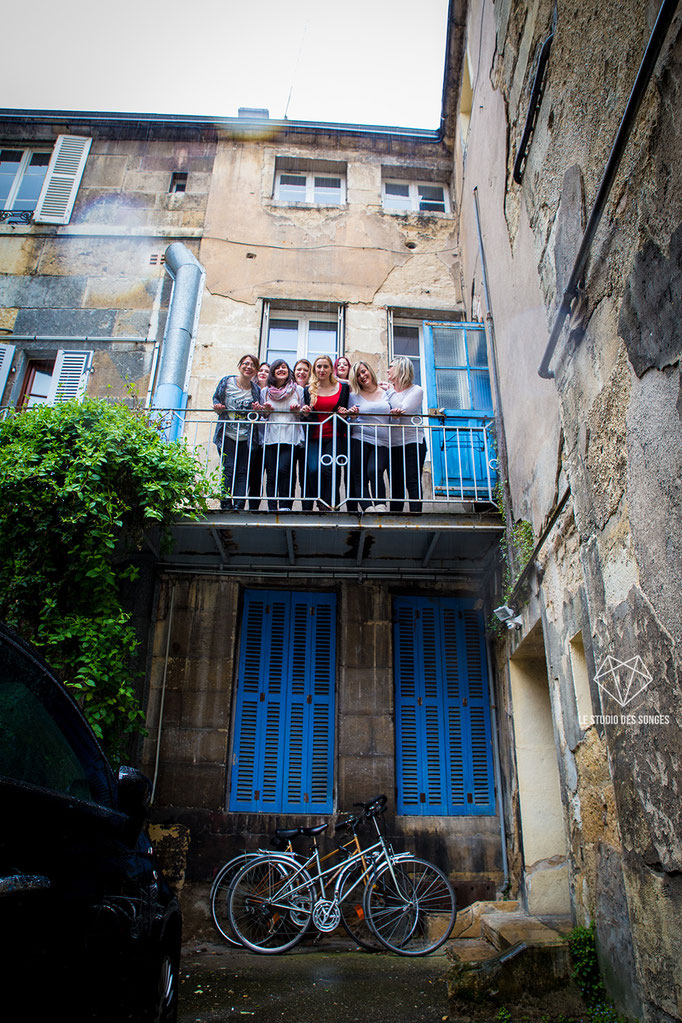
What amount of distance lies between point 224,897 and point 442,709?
2740 mm

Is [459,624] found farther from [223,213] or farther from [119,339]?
[223,213]

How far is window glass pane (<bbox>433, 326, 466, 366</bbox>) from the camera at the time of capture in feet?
24.5

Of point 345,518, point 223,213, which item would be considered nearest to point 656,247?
point 345,518

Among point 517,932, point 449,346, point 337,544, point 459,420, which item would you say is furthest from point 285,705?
point 449,346

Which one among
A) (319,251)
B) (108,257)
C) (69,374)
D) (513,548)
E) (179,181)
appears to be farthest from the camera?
(179,181)

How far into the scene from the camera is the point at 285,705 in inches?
Result: 270

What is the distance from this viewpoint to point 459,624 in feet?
23.8

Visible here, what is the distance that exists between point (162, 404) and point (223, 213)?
370 centimetres

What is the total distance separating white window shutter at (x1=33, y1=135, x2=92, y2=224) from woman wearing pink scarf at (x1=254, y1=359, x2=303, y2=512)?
4.69m

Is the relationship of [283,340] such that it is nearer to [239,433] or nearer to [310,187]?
[239,433]

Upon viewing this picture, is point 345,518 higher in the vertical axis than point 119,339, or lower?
lower

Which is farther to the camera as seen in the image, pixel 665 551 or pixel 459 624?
pixel 459 624

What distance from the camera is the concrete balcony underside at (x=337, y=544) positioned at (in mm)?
6363

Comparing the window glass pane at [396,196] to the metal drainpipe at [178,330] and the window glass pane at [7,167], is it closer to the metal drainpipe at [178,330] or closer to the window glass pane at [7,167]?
the metal drainpipe at [178,330]
